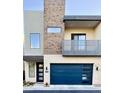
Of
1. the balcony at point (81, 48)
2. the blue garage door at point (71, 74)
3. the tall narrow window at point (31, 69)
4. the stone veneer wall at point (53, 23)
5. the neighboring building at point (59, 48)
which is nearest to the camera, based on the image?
the balcony at point (81, 48)

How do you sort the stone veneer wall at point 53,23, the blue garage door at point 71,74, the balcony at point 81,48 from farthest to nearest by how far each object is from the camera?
the blue garage door at point 71,74, the stone veneer wall at point 53,23, the balcony at point 81,48

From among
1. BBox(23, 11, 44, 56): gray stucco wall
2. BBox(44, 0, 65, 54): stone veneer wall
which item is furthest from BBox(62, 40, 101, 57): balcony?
BBox(23, 11, 44, 56): gray stucco wall

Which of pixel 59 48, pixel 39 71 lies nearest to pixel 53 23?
pixel 59 48

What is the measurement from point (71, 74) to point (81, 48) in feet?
7.08

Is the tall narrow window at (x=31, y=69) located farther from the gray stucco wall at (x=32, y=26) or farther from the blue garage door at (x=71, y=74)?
the blue garage door at (x=71, y=74)

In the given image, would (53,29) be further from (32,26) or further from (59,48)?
(32,26)

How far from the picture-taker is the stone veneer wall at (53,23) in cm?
1351

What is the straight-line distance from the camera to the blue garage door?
1384 centimetres

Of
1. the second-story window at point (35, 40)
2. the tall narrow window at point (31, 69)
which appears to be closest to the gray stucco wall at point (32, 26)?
the second-story window at point (35, 40)

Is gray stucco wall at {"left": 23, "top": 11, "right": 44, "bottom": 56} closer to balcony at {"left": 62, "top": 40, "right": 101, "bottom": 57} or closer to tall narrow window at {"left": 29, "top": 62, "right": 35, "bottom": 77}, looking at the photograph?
tall narrow window at {"left": 29, "top": 62, "right": 35, "bottom": 77}

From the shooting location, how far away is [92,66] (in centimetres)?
1394

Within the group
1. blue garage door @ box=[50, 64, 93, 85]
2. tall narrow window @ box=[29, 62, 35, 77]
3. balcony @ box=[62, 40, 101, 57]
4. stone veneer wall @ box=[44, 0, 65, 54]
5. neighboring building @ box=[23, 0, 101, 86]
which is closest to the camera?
balcony @ box=[62, 40, 101, 57]

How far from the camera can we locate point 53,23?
13516 millimetres
